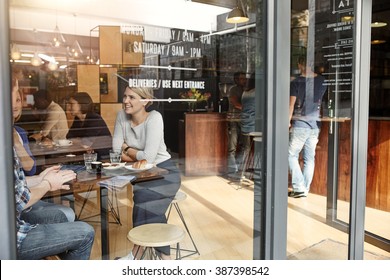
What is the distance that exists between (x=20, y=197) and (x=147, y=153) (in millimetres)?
1496

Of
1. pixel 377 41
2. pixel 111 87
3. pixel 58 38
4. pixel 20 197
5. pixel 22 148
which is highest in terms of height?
pixel 58 38

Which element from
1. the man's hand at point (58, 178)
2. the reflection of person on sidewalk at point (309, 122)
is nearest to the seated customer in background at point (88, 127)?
the man's hand at point (58, 178)

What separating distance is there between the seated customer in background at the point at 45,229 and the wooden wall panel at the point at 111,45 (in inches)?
122

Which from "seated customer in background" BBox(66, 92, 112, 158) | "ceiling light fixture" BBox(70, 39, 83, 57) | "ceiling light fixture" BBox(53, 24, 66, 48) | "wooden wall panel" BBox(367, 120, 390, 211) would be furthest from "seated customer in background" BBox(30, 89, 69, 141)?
"wooden wall panel" BBox(367, 120, 390, 211)

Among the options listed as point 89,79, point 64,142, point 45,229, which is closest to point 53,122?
point 64,142

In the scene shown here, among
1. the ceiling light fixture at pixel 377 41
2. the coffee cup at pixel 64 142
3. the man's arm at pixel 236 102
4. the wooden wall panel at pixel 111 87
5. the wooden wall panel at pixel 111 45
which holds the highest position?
the wooden wall panel at pixel 111 45

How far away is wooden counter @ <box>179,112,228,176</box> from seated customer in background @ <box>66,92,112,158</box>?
4.35 feet

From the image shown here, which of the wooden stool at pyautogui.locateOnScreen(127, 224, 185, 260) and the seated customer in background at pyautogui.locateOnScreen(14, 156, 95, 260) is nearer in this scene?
the seated customer in background at pyautogui.locateOnScreen(14, 156, 95, 260)

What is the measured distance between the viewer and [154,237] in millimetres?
1888

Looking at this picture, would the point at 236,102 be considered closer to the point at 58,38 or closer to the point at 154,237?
the point at 154,237

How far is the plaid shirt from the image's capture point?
1.01 metres

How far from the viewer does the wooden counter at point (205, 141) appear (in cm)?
509

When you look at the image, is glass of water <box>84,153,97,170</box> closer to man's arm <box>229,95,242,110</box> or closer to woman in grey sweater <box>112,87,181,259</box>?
woman in grey sweater <box>112,87,181,259</box>

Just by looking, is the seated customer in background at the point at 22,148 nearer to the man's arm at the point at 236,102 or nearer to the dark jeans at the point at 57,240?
the dark jeans at the point at 57,240
